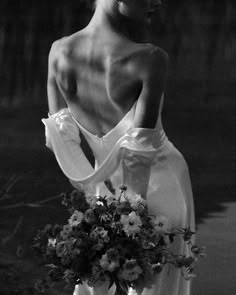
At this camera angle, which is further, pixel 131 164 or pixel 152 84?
pixel 131 164

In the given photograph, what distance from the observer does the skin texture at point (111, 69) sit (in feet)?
15.3

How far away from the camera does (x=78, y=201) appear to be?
467cm

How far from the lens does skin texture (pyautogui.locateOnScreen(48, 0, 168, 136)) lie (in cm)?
466

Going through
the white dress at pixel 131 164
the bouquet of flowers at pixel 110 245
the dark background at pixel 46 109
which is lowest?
the dark background at pixel 46 109

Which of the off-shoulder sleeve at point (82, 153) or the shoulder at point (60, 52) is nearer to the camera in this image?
the off-shoulder sleeve at point (82, 153)

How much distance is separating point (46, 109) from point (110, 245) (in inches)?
317

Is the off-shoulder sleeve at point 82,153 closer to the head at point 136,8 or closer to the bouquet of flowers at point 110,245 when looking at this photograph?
the bouquet of flowers at point 110,245

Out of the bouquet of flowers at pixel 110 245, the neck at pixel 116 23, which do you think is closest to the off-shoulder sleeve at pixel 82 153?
the bouquet of flowers at pixel 110 245

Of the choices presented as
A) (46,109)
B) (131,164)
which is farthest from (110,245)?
(46,109)

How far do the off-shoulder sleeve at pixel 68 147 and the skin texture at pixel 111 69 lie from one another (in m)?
0.06

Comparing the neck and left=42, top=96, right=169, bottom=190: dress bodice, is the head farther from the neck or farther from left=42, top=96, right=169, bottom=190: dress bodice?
left=42, top=96, right=169, bottom=190: dress bodice

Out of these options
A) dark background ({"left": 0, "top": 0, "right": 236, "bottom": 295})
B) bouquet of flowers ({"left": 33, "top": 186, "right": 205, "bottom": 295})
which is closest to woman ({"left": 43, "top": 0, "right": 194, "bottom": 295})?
bouquet of flowers ({"left": 33, "top": 186, "right": 205, "bottom": 295})

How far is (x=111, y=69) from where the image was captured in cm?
470

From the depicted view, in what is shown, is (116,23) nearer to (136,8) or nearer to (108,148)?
(136,8)
